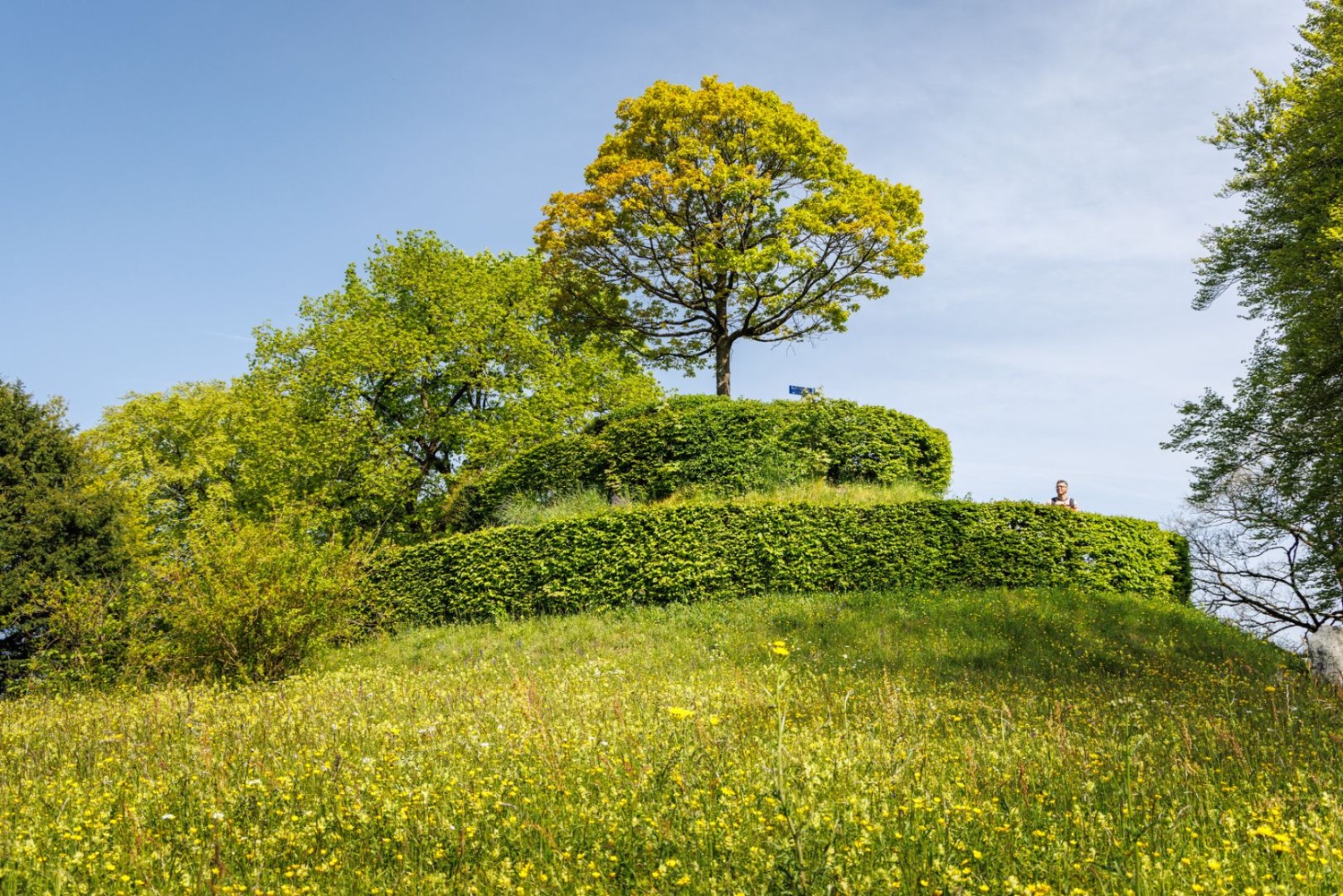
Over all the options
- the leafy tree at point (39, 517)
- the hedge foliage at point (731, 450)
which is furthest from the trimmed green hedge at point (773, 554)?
the leafy tree at point (39, 517)

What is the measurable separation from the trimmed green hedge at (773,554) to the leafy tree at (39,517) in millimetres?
8119

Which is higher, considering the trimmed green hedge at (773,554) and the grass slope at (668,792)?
the trimmed green hedge at (773,554)

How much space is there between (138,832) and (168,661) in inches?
416

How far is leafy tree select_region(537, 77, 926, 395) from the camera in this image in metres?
23.2

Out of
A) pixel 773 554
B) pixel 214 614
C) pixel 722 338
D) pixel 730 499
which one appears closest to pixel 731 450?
pixel 730 499

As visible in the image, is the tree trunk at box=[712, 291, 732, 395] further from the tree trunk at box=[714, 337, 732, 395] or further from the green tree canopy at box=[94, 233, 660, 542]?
the green tree canopy at box=[94, 233, 660, 542]

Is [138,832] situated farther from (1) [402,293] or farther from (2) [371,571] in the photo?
(1) [402,293]

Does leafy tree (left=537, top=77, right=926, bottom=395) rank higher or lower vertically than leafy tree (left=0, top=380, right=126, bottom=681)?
higher

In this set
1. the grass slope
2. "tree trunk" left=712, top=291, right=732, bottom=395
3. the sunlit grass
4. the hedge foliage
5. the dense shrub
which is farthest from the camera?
"tree trunk" left=712, top=291, right=732, bottom=395

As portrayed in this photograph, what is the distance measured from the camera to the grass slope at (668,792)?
3430 mm

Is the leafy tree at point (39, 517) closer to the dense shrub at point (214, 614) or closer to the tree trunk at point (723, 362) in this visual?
the dense shrub at point (214, 614)

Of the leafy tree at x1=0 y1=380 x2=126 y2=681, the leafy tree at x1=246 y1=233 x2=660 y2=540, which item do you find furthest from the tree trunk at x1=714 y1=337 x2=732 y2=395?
the leafy tree at x1=0 y1=380 x2=126 y2=681

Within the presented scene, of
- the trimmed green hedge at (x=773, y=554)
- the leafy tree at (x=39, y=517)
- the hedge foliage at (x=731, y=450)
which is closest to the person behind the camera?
the trimmed green hedge at (x=773, y=554)

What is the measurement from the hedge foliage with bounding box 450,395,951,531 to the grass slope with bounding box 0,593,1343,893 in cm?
1031
